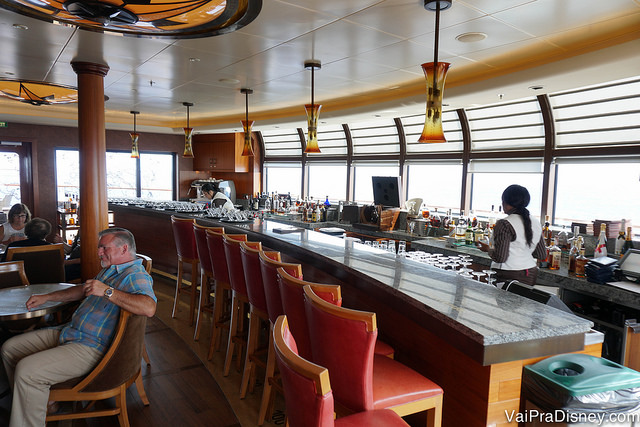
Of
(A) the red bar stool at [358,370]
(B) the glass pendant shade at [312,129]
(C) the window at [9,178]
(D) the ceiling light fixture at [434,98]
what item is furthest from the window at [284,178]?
(A) the red bar stool at [358,370]

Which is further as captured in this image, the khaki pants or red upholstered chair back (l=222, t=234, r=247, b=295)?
red upholstered chair back (l=222, t=234, r=247, b=295)

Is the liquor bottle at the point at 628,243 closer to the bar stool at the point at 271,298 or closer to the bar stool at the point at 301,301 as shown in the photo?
the bar stool at the point at 301,301

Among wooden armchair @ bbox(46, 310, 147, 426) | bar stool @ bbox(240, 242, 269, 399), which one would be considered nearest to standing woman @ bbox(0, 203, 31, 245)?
wooden armchair @ bbox(46, 310, 147, 426)

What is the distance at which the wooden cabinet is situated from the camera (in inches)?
473

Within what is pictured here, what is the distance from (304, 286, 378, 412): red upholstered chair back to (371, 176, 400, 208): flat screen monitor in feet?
16.3

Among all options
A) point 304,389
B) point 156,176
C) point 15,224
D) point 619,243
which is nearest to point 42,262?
point 15,224

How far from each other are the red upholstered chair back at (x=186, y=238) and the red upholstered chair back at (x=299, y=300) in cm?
278

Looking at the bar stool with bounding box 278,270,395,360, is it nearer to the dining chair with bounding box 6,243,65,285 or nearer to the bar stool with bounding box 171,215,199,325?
the bar stool with bounding box 171,215,199,325

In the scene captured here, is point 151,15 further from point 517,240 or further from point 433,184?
point 433,184

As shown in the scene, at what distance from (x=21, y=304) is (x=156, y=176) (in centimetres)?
992

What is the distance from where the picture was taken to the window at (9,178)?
33.2 feet

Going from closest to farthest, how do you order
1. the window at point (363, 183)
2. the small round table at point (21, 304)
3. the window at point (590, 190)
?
the small round table at point (21, 304), the window at point (590, 190), the window at point (363, 183)

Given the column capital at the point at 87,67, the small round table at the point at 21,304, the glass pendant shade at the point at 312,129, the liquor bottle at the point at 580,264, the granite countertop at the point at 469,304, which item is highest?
the column capital at the point at 87,67

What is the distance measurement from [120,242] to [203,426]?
1.37 meters
